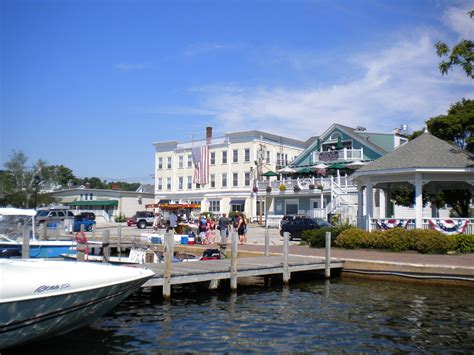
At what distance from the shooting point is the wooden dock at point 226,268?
597 inches

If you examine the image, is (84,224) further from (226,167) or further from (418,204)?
(418,204)

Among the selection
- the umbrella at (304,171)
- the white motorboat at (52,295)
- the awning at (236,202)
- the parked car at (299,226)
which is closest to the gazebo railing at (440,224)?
the parked car at (299,226)

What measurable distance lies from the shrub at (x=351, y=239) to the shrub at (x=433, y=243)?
2804mm

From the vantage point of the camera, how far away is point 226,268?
17000 millimetres

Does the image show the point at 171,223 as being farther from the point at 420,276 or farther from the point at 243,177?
the point at 243,177

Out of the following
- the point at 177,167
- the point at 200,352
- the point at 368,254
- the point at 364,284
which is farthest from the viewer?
the point at 177,167

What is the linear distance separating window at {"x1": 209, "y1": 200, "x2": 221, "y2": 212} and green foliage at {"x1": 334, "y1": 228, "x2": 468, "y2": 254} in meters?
36.3

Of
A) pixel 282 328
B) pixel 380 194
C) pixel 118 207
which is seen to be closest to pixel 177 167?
pixel 118 207

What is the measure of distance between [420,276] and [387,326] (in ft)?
22.0

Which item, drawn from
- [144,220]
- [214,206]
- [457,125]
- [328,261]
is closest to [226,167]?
[214,206]

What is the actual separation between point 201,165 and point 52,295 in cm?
5340

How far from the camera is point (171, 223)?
A: 3059cm

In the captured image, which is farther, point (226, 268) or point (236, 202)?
point (236, 202)

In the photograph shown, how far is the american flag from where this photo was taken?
6219 centimetres
